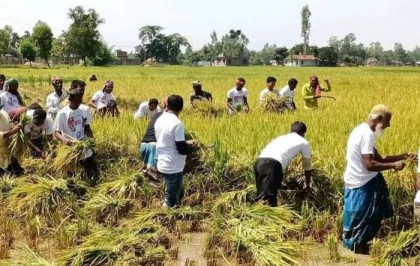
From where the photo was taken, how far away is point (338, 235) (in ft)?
16.6

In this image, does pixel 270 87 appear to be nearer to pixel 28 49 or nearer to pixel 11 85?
pixel 11 85

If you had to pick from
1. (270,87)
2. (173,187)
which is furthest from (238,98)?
(173,187)

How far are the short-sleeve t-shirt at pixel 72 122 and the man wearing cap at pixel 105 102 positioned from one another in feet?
10.9

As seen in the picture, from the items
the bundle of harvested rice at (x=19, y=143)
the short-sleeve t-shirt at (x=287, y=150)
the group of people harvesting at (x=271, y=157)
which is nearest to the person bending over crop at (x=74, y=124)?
the group of people harvesting at (x=271, y=157)

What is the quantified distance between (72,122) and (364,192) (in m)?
3.29

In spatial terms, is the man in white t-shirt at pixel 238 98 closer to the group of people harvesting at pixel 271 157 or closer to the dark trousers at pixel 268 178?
the group of people harvesting at pixel 271 157

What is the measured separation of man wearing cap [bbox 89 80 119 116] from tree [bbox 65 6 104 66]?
171 ft

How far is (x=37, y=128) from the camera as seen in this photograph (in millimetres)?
6555

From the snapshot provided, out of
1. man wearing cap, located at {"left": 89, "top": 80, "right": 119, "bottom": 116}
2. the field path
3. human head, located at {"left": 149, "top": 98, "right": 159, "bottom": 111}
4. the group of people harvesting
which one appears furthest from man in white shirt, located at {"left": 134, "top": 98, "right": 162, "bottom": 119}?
the field path

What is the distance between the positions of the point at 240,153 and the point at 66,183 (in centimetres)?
201

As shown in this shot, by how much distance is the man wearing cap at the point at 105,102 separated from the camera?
9.41m

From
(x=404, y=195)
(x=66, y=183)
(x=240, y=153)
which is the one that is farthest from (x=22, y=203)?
(x=404, y=195)

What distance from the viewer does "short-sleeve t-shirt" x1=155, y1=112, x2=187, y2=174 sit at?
5078 millimetres

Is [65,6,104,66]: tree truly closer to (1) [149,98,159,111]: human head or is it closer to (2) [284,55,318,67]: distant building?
(2) [284,55,318,67]: distant building
